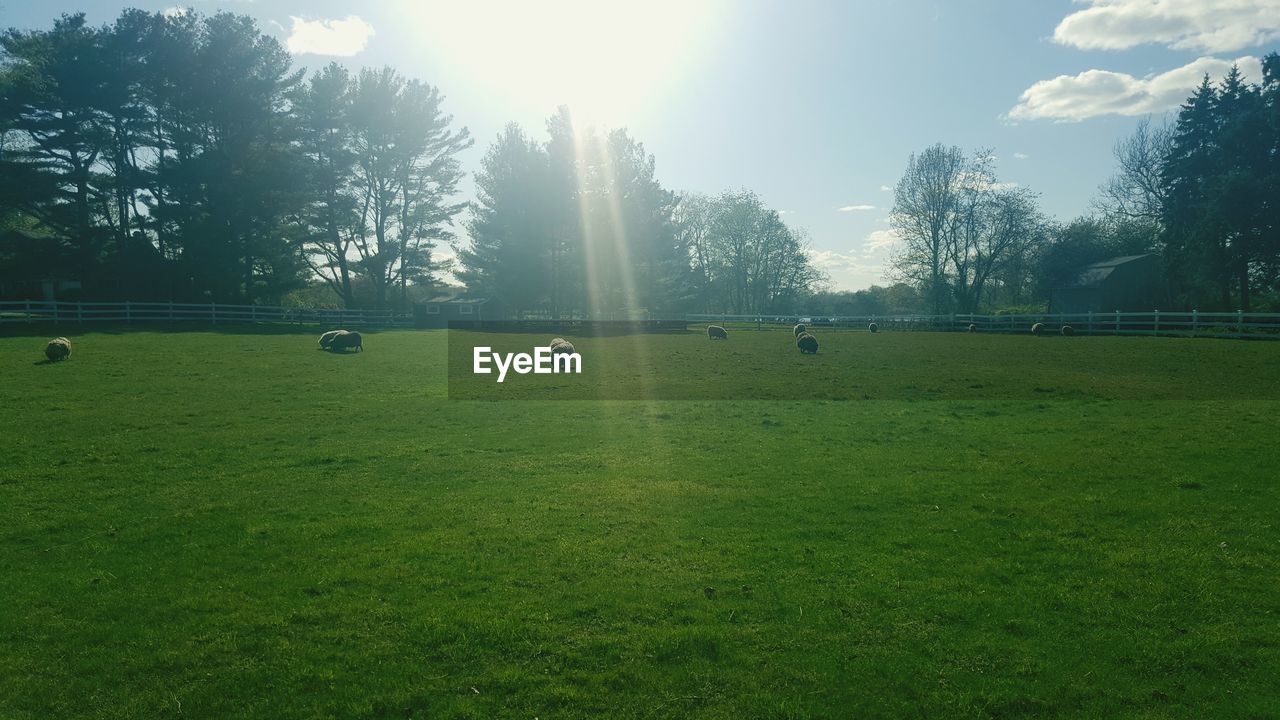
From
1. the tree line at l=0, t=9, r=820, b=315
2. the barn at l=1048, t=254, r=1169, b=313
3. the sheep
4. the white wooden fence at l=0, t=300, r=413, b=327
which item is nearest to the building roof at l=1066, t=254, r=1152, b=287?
the barn at l=1048, t=254, r=1169, b=313

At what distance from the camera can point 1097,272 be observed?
60.3 metres

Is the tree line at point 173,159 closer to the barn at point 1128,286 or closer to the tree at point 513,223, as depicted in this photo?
the tree at point 513,223

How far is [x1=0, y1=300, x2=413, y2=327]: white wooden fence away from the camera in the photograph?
40.6m

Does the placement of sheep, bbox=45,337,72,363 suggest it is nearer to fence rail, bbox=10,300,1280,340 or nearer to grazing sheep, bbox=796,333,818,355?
fence rail, bbox=10,300,1280,340

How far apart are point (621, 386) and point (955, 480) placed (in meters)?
12.7

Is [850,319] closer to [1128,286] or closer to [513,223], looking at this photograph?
[1128,286]

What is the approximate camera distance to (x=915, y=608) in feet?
18.9

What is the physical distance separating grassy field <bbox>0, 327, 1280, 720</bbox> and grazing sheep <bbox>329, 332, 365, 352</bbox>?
677 inches

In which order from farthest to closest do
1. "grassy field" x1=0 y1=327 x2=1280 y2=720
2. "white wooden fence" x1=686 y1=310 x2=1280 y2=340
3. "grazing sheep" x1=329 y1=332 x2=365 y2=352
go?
"white wooden fence" x1=686 y1=310 x2=1280 y2=340
"grazing sheep" x1=329 y1=332 x2=365 y2=352
"grassy field" x1=0 y1=327 x2=1280 y2=720

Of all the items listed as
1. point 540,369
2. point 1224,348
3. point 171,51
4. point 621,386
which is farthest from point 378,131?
point 1224,348

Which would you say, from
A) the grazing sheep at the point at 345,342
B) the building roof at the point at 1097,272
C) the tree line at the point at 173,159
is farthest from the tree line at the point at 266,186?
the building roof at the point at 1097,272

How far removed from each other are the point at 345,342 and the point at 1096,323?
156ft

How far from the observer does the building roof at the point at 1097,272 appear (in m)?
58.6

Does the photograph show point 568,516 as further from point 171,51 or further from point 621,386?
point 171,51
